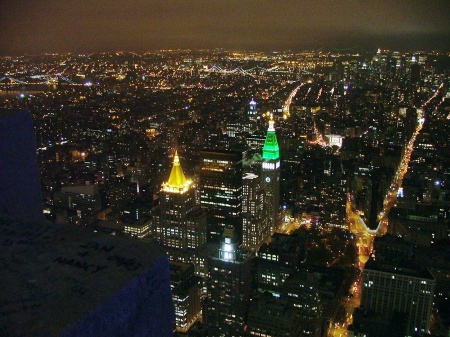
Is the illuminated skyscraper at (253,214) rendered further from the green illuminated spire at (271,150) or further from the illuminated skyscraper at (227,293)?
the illuminated skyscraper at (227,293)

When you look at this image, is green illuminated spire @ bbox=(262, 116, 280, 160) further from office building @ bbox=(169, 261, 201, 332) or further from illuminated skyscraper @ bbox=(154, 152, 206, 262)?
office building @ bbox=(169, 261, 201, 332)

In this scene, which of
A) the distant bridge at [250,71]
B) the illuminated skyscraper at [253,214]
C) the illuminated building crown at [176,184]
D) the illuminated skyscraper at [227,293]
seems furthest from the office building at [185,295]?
the distant bridge at [250,71]

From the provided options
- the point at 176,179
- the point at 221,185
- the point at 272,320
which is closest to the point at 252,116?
the point at 221,185

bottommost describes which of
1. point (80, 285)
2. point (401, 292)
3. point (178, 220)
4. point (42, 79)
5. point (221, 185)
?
point (401, 292)

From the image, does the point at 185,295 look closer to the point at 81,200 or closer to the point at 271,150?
the point at 81,200

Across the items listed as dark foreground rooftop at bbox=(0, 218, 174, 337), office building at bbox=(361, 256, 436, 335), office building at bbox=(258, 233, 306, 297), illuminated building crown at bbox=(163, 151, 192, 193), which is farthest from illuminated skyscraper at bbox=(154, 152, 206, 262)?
dark foreground rooftop at bbox=(0, 218, 174, 337)

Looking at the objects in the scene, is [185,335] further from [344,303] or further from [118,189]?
[118,189]

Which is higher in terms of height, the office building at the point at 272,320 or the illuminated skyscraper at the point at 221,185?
the illuminated skyscraper at the point at 221,185
